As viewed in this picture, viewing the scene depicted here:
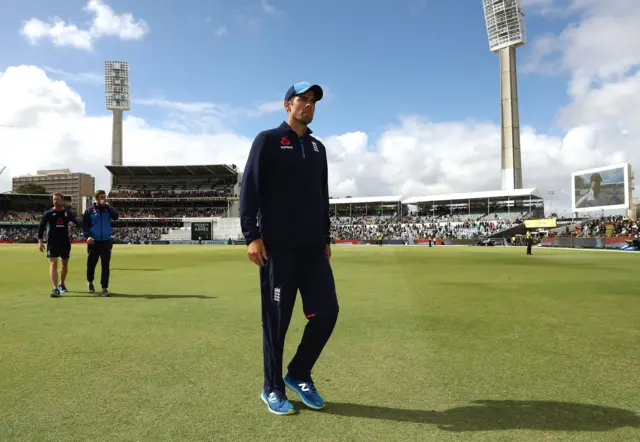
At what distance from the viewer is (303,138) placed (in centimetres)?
332

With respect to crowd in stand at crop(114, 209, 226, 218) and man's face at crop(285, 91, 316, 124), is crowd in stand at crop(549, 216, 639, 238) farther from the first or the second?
crowd in stand at crop(114, 209, 226, 218)

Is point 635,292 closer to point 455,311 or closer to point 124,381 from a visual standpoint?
point 455,311

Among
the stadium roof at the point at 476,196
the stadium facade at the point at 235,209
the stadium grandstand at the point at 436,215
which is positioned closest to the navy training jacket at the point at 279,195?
the stadium grandstand at the point at 436,215

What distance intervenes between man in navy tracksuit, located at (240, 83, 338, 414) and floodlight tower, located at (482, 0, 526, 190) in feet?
277

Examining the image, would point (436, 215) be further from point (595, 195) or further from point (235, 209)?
point (235, 209)

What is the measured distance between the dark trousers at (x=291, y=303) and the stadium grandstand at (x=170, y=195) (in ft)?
266

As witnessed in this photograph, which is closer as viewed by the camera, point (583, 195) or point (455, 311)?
point (455, 311)

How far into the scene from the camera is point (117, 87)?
99.0 meters

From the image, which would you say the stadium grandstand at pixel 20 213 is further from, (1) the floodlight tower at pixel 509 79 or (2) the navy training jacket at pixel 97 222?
(2) the navy training jacket at pixel 97 222

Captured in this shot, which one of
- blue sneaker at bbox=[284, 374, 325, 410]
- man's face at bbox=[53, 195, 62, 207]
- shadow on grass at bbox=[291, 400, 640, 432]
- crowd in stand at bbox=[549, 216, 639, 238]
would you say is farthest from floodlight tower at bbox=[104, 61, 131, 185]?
shadow on grass at bbox=[291, 400, 640, 432]

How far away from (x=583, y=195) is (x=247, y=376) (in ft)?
203

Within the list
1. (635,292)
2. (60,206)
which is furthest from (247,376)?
(635,292)

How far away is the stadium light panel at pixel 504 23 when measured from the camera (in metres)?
80.4

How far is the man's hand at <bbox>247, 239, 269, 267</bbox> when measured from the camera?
121 inches
